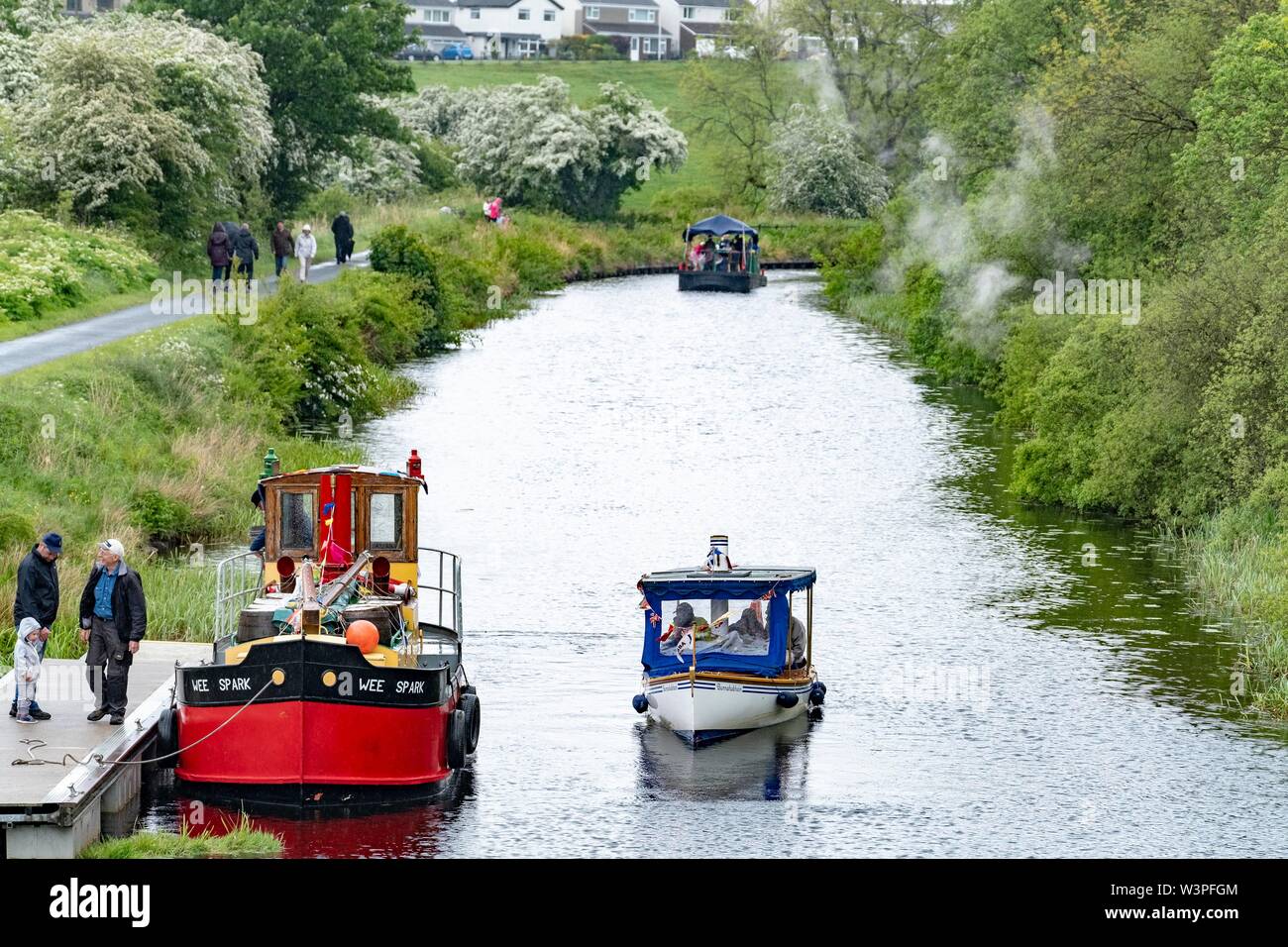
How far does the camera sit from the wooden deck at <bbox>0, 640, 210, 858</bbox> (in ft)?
70.0

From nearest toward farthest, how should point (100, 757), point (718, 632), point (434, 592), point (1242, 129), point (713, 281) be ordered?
point (100, 757) → point (718, 632) → point (434, 592) → point (1242, 129) → point (713, 281)

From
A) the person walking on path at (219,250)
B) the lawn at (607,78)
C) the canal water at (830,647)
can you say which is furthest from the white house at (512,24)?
the person walking on path at (219,250)

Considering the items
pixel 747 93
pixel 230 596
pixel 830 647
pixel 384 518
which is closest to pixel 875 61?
pixel 747 93

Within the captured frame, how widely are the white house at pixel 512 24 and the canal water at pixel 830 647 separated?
136572mm

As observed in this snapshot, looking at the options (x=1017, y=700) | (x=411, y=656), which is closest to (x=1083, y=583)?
(x=1017, y=700)

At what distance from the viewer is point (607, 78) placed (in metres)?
158

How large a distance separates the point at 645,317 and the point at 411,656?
56695 millimetres

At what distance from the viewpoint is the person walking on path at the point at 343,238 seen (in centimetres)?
7075

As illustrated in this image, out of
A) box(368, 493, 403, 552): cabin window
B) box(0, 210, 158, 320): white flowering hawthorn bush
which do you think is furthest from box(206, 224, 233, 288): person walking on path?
box(368, 493, 403, 552): cabin window

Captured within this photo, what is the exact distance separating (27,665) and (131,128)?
128 ft

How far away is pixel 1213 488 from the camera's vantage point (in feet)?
137

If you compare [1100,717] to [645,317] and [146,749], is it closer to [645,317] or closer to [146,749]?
[146,749]

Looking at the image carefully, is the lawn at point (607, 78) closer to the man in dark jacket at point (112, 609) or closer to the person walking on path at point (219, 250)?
the person walking on path at point (219, 250)

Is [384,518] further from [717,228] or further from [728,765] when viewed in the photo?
[717,228]
